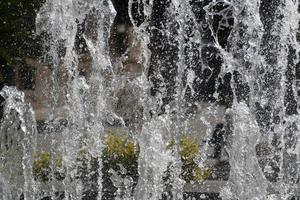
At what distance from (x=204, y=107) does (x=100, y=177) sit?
5328 mm

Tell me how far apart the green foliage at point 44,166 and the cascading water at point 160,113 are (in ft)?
0.04

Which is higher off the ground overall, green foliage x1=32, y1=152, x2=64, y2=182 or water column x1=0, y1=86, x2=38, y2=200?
water column x1=0, y1=86, x2=38, y2=200

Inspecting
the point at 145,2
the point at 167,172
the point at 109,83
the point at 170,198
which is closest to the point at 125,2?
the point at 145,2

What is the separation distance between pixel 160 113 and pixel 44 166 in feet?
8.76

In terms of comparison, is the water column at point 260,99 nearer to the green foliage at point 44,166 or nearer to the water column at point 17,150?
the water column at point 17,150

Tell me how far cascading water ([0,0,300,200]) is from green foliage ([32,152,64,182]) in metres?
0.01

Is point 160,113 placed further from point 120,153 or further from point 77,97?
point 120,153

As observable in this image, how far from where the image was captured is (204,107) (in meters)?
10.6

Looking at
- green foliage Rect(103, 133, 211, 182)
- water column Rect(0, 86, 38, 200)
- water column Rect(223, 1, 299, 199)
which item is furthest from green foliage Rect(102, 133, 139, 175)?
water column Rect(223, 1, 299, 199)

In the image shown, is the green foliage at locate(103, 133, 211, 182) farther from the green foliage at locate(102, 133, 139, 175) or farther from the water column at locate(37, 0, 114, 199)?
the water column at locate(37, 0, 114, 199)

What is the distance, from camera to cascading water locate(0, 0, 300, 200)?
4.97 metres

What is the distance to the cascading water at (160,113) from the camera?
16.3 ft

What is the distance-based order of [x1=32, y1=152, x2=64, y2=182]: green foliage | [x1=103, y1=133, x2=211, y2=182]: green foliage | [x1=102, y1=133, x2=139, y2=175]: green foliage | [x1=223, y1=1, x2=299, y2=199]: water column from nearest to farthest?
[x1=223, y1=1, x2=299, y2=199]: water column < [x1=32, y1=152, x2=64, y2=182]: green foliage < [x1=103, y1=133, x2=211, y2=182]: green foliage < [x1=102, y1=133, x2=139, y2=175]: green foliage

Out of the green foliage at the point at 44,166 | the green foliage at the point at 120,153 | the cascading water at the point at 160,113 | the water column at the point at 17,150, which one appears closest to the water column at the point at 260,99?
the cascading water at the point at 160,113
